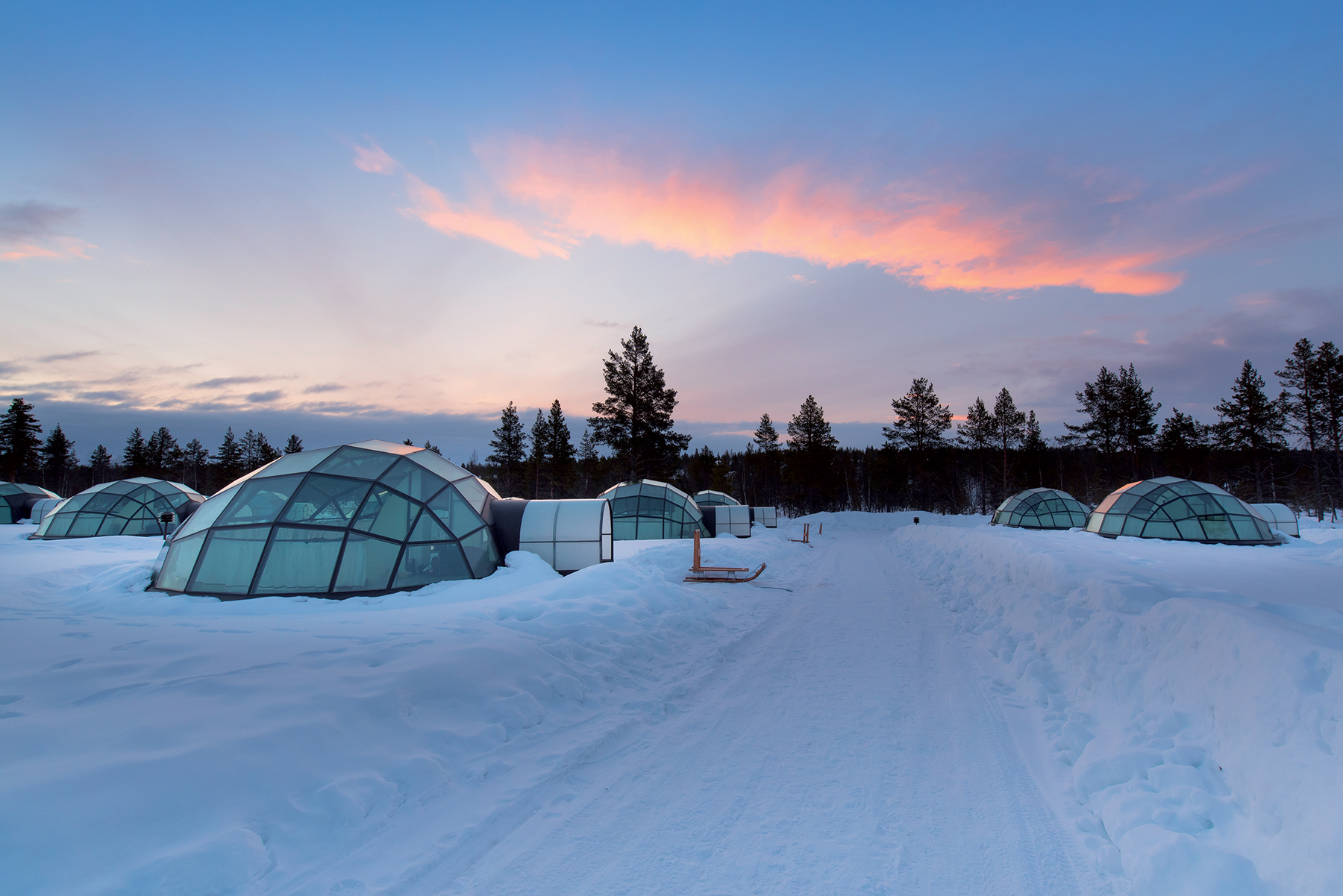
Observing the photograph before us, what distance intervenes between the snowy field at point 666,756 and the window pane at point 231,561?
1722 mm

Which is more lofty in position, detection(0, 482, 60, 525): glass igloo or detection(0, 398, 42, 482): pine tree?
detection(0, 398, 42, 482): pine tree

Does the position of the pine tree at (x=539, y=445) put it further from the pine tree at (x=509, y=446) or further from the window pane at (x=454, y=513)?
the window pane at (x=454, y=513)

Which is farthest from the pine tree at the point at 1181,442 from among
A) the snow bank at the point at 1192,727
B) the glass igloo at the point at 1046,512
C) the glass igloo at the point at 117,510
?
the glass igloo at the point at 117,510

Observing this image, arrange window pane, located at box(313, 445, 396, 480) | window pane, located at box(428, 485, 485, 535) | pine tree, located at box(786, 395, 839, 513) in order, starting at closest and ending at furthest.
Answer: window pane, located at box(313, 445, 396, 480), window pane, located at box(428, 485, 485, 535), pine tree, located at box(786, 395, 839, 513)

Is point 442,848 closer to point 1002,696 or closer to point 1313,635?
point 1002,696

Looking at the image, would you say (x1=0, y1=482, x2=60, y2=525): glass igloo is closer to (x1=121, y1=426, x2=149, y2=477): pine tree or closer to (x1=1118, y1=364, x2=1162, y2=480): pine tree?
(x1=121, y1=426, x2=149, y2=477): pine tree

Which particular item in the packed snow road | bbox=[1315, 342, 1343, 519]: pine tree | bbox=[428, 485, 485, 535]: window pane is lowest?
the packed snow road

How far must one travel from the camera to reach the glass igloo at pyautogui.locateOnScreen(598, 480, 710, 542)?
2591cm

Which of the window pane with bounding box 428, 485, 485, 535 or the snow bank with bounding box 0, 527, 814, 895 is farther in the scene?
the window pane with bounding box 428, 485, 485, 535

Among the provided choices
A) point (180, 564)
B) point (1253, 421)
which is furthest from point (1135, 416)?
point (180, 564)

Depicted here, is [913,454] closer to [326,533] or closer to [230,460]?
[326,533]

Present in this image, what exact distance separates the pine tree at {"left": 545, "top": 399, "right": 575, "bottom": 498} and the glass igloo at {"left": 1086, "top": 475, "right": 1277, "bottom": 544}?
148 feet

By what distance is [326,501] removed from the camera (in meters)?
10.7

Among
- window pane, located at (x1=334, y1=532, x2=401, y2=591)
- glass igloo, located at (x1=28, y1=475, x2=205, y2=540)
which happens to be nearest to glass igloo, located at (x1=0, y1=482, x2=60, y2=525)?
glass igloo, located at (x1=28, y1=475, x2=205, y2=540)
